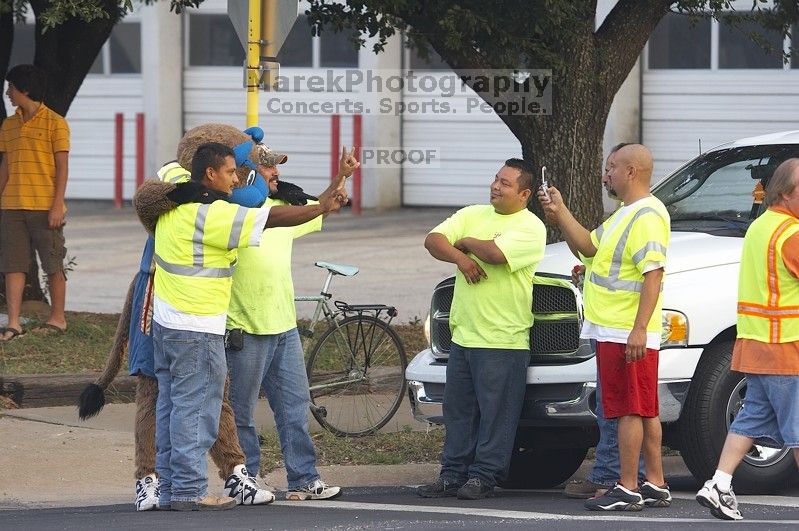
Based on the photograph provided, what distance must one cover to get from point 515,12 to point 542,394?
3.63m

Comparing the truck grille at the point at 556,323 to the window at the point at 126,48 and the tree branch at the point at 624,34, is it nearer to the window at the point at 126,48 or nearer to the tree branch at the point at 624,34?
the tree branch at the point at 624,34

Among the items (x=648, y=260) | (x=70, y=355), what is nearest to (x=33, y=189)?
(x=70, y=355)

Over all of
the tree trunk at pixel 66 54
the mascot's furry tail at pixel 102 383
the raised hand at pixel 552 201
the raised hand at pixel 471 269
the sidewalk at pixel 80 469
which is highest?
the tree trunk at pixel 66 54

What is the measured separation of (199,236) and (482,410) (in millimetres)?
1634

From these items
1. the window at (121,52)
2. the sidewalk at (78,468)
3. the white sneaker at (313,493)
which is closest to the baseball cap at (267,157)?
the white sneaker at (313,493)

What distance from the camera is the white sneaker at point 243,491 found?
7215mm

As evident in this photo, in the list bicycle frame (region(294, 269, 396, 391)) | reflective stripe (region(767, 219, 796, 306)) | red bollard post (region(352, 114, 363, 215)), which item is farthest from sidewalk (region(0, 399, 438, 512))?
red bollard post (region(352, 114, 363, 215))

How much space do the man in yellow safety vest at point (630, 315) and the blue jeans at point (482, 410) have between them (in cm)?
51

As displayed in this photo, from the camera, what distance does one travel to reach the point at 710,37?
23.1m

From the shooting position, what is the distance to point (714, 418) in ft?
23.8

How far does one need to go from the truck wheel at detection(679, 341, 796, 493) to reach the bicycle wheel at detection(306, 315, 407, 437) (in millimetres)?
2537

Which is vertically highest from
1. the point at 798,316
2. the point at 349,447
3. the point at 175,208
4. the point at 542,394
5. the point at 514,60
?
the point at 514,60

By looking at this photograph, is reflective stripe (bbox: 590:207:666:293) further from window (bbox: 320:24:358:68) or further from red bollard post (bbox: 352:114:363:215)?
window (bbox: 320:24:358:68)

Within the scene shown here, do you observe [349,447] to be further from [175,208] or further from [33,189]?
[33,189]
